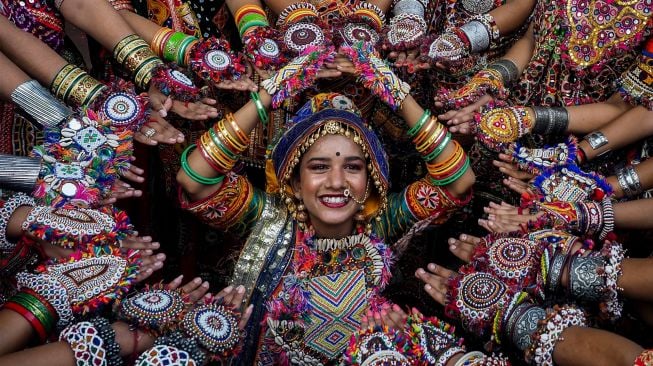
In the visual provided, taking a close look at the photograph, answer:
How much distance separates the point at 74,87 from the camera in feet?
11.9

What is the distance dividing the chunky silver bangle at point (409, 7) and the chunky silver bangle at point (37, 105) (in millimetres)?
1798

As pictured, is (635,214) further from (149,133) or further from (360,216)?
(149,133)

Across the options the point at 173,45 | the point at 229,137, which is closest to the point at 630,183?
the point at 229,137

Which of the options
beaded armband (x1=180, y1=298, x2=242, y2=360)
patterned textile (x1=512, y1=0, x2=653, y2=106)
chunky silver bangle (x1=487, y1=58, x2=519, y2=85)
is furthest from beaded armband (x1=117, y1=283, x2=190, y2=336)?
patterned textile (x1=512, y1=0, x2=653, y2=106)

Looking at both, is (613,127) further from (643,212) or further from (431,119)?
(431,119)

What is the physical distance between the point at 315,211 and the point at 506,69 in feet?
4.46

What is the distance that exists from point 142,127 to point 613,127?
7.25 feet

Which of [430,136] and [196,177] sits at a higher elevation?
[430,136]

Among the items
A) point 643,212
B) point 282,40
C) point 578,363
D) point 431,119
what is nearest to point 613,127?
point 643,212

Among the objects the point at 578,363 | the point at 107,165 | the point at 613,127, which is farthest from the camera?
the point at 613,127

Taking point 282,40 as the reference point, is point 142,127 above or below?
below

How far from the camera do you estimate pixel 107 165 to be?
3.44 meters

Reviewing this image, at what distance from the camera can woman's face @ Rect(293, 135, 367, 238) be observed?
3.43 m

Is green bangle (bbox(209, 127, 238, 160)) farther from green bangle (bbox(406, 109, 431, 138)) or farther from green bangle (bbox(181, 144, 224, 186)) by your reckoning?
green bangle (bbox(406, 109, 431, 138))
